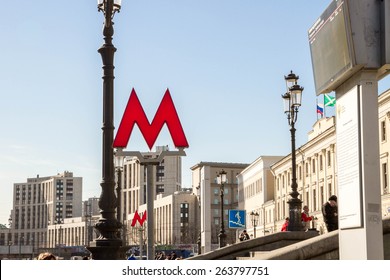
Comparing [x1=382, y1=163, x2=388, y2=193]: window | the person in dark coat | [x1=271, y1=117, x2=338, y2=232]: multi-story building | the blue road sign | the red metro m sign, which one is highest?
[x1=271, y1=117, x2=338, y2=232]: multi-story building

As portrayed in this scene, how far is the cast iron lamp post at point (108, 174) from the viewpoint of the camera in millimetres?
12258

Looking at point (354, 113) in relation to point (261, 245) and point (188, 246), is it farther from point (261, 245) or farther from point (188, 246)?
point (188, 246)

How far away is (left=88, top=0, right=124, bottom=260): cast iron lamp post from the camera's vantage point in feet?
40.2

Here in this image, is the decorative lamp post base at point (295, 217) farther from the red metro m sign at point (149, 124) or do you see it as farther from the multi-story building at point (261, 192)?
the multi-story building at point (261, 192)

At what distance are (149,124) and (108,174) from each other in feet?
16.0

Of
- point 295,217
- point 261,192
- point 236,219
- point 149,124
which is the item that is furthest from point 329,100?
point 149,124

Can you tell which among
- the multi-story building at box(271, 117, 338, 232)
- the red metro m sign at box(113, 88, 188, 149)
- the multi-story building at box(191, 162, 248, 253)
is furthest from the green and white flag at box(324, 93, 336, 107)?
the multi-story building at box(191, 162, 248, 253)

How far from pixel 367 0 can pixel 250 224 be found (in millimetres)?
112937

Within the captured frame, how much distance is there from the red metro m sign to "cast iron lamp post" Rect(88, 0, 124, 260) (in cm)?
467

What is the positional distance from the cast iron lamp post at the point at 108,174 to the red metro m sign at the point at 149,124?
4672 millimetres

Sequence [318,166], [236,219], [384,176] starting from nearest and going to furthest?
[236,219] → [384,176] → [318,166]

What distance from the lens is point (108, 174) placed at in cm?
1255

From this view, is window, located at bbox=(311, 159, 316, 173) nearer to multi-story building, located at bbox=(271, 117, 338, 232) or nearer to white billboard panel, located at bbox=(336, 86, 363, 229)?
multi-story building, located at bbox=(271, 117, 338, 232)

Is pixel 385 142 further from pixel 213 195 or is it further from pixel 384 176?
pixel 213 195
